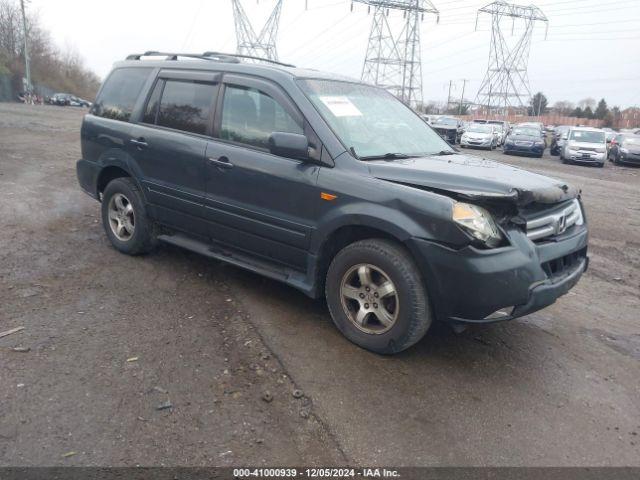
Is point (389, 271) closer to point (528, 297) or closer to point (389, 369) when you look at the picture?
point (389, 369)

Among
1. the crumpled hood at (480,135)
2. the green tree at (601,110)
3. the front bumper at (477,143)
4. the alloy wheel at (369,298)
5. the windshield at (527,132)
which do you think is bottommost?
the alloy wheel at (369,298)

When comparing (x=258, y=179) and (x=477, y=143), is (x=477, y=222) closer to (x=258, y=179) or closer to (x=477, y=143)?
(x=258, y=179)

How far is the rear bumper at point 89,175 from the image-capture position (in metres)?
5.64

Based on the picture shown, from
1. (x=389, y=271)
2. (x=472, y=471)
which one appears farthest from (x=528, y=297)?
(x=472, y=471)

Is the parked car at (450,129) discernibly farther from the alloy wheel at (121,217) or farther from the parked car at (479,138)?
the alloy wheel at (121,217)

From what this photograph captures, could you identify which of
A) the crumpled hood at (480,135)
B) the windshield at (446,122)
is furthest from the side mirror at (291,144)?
the windshield at (446,122)

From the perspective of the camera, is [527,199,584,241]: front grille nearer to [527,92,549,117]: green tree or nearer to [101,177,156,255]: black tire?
[101,177,156,255]: black tire

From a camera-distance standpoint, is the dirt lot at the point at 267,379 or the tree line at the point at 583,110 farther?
the tree line at the point at 583,110

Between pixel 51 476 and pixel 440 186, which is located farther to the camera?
pixel 440 186

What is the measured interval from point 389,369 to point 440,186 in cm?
→ 125

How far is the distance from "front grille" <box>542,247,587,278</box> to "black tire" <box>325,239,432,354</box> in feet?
2.85

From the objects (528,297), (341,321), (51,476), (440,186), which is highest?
(440,186)

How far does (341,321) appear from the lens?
384cm

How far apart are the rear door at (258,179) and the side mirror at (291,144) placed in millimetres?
101
